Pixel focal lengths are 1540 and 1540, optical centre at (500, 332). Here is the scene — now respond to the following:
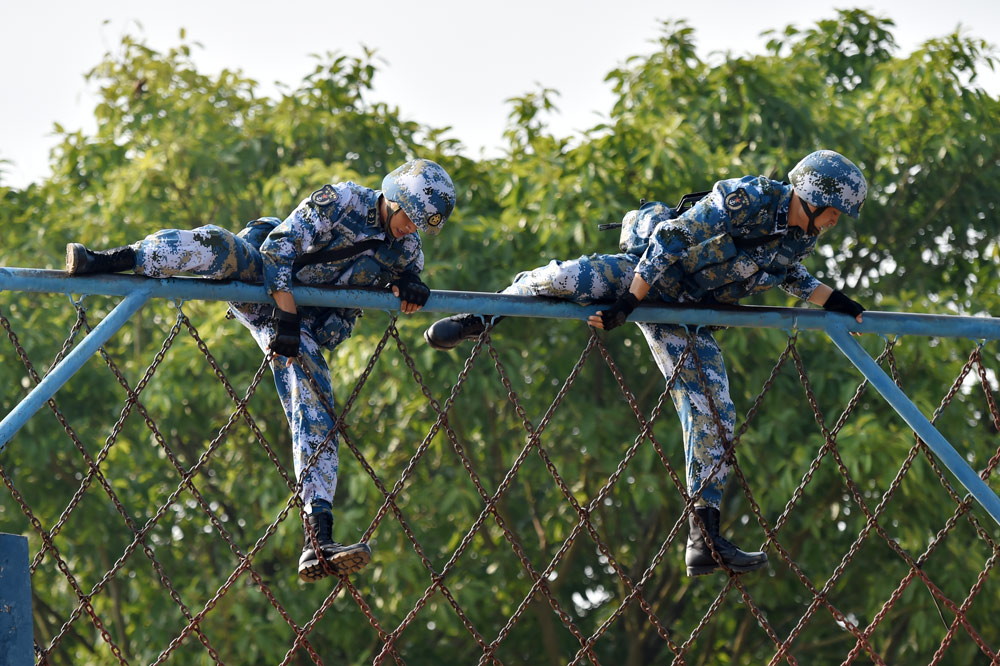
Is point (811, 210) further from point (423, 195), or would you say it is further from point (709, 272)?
point (423, 195)

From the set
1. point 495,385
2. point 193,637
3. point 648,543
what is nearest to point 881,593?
point 648,543

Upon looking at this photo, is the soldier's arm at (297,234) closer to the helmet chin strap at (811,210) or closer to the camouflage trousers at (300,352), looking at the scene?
the camouflage trousers at (300,352)

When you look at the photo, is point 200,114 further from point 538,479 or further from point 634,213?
point 634,213

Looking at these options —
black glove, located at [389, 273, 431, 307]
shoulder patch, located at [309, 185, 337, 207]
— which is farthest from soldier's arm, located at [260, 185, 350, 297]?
black glove, located at [389, 273, 431, 307]

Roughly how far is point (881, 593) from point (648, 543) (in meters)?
1.65

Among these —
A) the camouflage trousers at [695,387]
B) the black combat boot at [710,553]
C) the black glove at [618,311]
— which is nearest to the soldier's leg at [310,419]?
the camouflage trousers at [695,387]

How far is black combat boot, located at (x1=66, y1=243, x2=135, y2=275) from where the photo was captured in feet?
14.2

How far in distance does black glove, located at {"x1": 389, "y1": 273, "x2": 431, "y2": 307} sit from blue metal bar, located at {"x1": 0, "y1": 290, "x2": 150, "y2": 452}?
2.42 feet

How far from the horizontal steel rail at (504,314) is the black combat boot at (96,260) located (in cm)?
3

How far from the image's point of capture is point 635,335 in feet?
30.8

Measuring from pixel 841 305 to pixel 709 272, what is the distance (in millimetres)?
455

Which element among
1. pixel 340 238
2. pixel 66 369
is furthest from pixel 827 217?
pixel 66 369

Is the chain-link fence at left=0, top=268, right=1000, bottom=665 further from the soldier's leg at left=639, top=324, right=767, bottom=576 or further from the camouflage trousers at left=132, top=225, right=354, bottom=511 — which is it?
the camouflage trousers at left=132, top=225, right=354, bottom=511

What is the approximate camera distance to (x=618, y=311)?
4691 mm
